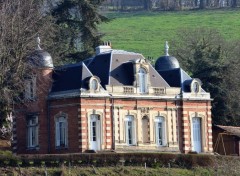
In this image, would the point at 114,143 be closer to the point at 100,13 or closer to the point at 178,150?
the point at 178,150

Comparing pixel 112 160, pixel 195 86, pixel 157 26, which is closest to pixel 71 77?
pixel 195 86

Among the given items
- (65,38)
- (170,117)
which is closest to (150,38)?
(65,38)

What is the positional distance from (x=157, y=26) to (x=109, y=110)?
57.9 metres

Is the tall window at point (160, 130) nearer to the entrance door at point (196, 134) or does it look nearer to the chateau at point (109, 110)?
the chateau at point (109, 110)

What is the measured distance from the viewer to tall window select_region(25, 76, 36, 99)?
7556 centimetres

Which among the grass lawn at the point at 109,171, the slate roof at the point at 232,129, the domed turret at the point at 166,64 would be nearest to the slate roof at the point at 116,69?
the domed turret at the point at 166,64

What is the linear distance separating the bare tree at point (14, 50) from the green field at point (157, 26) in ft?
142

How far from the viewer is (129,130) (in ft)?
250

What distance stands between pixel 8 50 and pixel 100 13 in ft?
65.7

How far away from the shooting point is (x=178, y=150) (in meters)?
77.7

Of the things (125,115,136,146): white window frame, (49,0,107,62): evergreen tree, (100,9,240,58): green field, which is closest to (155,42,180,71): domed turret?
(125,115,136,146): white window frame

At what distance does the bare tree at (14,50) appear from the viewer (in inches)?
2793

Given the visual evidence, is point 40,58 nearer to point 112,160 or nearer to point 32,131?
point 32,131

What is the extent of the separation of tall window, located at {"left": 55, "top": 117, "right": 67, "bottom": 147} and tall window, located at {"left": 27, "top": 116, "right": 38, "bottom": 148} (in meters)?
1.66
